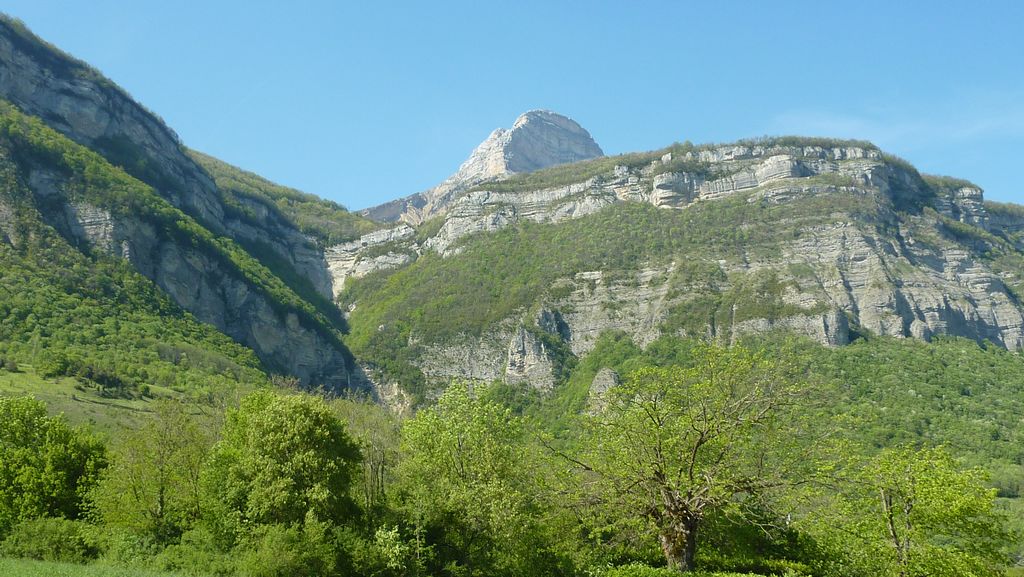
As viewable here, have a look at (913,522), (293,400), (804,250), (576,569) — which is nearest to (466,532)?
(576,569)

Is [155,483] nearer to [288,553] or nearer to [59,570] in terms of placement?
[59,570]

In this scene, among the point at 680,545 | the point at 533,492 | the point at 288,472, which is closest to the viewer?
the point at 680,545

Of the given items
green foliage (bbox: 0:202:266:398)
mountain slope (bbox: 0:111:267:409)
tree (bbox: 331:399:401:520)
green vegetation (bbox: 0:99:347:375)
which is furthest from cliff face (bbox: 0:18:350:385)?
tree (bbox: 331:399:401:520)

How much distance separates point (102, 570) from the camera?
29688 mm

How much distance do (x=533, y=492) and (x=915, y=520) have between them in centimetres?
1610

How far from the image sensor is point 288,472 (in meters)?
34.4

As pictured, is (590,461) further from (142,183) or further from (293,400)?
(142,183)

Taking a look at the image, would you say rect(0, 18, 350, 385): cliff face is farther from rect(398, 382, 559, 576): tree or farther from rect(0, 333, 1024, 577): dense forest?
rect(398, 382, 559, 576): tree

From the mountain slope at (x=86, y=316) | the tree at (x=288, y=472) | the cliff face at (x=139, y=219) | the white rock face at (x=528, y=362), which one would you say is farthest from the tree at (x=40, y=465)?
the white rock face at (x=528, y=362)

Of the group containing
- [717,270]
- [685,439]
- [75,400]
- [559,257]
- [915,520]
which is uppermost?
[559,257]

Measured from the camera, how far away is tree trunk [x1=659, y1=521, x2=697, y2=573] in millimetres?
27031

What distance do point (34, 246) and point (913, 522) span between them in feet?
444

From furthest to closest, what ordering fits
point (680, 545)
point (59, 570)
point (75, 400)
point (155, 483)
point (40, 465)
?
point (75, 400)
point (40, 465)
point (155, 483)
point (59, 570)
point (680, 545)

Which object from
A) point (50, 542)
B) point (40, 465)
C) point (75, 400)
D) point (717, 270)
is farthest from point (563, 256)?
point (50, 542)
